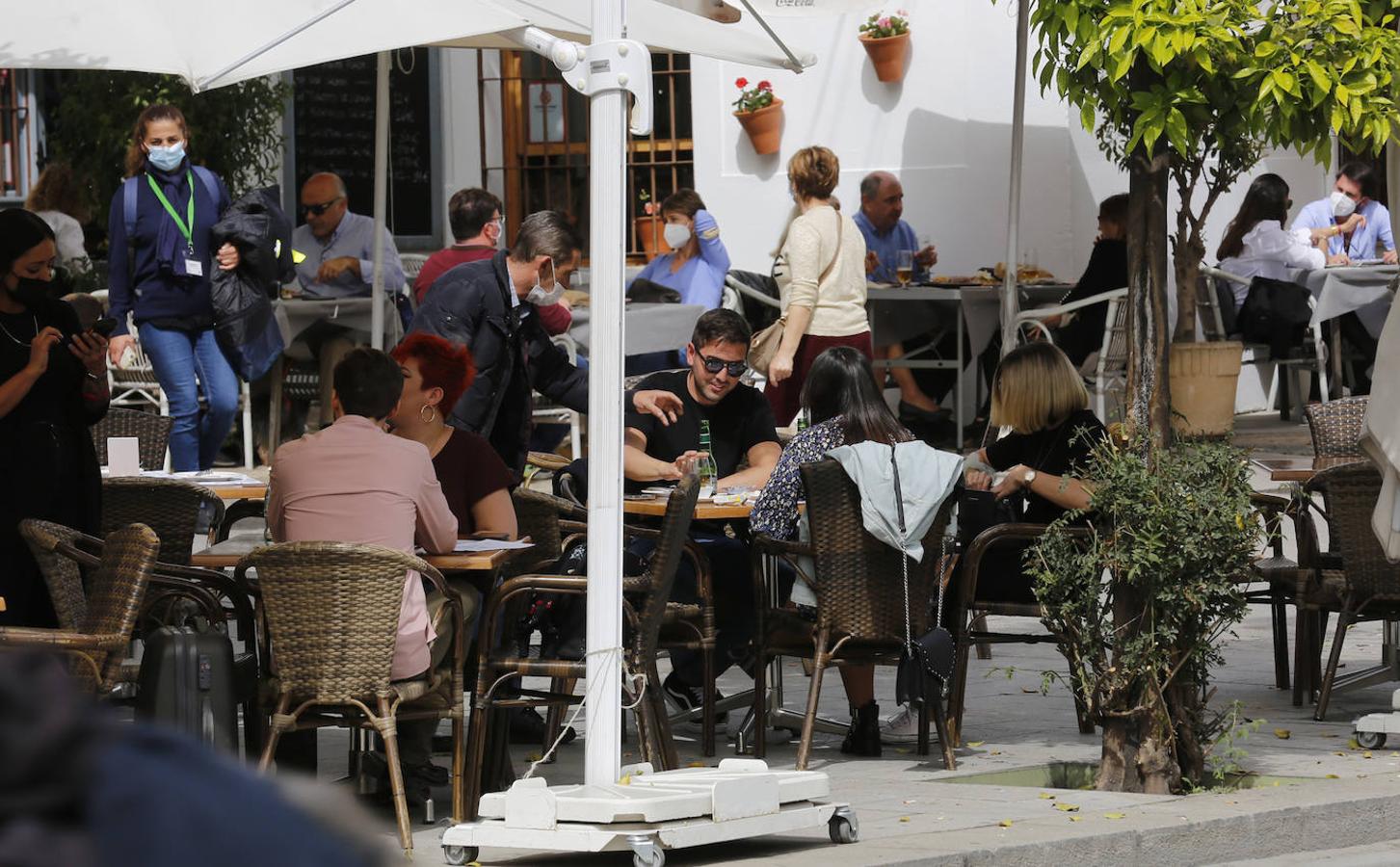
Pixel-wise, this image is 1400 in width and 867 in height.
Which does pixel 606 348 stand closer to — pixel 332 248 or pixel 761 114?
pixel 332 248

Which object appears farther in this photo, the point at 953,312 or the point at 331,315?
the point at 953,312

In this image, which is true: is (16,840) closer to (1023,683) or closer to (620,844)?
(620,844)

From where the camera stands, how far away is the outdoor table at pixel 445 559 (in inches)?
231

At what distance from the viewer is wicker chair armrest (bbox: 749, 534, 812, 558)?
6.57 metres

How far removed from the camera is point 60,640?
5.16 metres

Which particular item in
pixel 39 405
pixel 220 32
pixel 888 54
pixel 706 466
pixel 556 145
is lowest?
pixel 706 466

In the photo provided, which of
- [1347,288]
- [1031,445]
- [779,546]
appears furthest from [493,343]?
[1347,288]

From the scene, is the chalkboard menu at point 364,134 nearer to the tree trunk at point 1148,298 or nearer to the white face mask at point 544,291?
the white face mask at point 544,291

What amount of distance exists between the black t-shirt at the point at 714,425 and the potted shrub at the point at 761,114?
7767mm

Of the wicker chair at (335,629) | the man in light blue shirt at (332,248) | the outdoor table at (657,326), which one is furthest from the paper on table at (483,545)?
the man in light blue shirt at (332,248)

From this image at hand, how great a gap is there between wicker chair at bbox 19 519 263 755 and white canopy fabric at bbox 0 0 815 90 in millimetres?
1771

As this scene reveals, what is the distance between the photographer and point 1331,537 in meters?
7.79

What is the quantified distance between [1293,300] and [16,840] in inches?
517

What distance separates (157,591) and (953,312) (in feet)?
26.0
